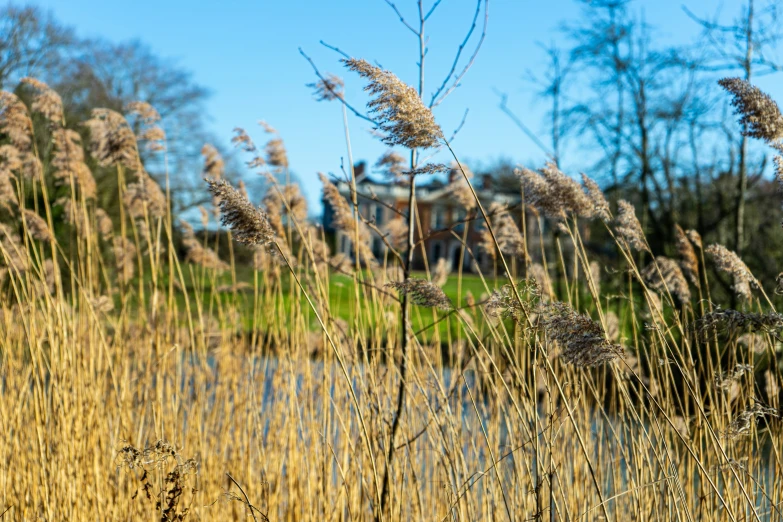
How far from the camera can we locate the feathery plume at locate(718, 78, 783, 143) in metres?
1.29

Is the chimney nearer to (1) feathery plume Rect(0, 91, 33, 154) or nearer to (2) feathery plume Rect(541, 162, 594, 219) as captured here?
(1) feathery plume Rect(0, 91, 33, 154)

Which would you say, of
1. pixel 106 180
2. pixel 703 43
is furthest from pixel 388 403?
pixel 106 180

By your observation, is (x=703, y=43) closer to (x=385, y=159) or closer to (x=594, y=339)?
(x=385, y=159)

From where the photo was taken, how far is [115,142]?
249cm

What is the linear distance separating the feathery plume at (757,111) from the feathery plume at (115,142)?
1.89 m

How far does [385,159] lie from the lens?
84.0 inches

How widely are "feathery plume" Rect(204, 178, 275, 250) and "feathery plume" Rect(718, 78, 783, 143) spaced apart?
0.90 meters

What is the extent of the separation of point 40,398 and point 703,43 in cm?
663

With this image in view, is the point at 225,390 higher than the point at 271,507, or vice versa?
the point at 225,390

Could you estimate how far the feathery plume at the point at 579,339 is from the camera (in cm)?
111

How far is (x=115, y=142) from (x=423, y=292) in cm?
161

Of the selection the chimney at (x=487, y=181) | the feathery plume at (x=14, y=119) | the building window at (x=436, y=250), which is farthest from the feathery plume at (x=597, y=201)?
the building window at (x=436, y=250)

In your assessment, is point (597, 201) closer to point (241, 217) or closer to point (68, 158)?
point (241, 217)

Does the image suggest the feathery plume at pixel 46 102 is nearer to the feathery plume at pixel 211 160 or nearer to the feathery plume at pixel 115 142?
the feathery plume at pixel 115 142
